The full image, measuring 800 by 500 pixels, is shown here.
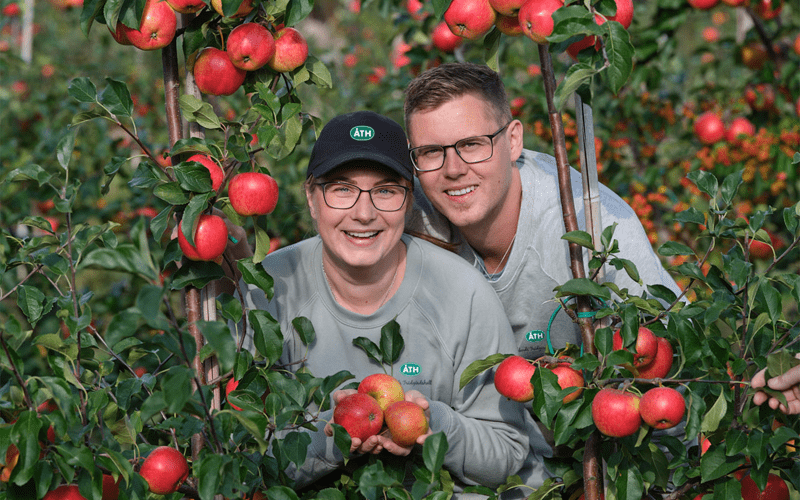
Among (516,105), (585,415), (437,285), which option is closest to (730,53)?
(516,105)

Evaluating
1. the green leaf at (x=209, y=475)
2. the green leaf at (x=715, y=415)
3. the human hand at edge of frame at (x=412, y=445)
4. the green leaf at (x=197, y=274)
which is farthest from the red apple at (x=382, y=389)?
the green leaf at (x=715, y=415)

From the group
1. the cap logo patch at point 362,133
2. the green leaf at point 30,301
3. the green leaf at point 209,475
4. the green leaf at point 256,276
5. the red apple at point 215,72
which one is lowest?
the green leaf at point 209,475

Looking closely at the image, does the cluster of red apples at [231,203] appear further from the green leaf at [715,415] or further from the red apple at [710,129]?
the red apple at [710,129]

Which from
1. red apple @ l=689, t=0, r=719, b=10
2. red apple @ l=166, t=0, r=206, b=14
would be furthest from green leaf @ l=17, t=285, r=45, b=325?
red apple @ l=689, t=0, r=719, b=10

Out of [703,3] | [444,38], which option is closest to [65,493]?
[444,38]

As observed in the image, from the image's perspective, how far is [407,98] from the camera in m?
2.07

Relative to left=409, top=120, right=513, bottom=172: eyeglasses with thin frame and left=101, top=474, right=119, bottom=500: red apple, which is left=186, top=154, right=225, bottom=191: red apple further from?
left=409, top=120, right=513, bottom=172: eyeglasses with thin frame

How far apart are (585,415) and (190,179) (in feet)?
2.56

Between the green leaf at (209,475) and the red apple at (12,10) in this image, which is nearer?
the green leaf at (209,475)

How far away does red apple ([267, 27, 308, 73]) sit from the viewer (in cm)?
144

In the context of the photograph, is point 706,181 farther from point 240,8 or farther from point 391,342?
point 240,8

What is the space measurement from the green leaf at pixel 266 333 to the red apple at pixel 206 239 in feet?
0.43

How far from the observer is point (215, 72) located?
140 centimetres

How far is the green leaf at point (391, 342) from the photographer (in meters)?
1.62
